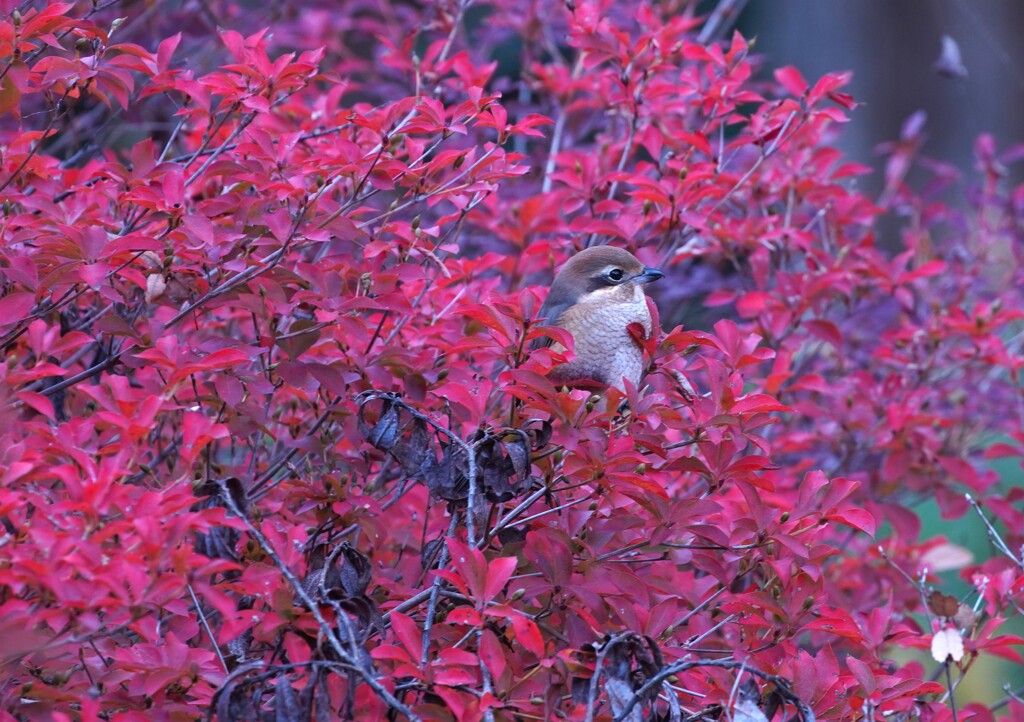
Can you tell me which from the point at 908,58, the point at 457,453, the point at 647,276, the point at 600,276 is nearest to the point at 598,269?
the point at 600,276

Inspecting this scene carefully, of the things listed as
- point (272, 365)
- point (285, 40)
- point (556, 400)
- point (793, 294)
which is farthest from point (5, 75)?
point (285, 40)

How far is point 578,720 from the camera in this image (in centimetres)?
248

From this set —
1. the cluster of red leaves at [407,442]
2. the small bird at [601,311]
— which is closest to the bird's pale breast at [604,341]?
the small bird at [601,311]

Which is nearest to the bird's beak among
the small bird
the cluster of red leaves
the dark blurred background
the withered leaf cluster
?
the small bird

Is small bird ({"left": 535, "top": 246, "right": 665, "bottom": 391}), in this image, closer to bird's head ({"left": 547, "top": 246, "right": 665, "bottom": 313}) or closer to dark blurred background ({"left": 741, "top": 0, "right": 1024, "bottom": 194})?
bird's head ({"left": 547, "top": 246, "right": 665, "bottom": 313})

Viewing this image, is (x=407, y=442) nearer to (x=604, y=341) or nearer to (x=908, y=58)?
(x=604, y=341)

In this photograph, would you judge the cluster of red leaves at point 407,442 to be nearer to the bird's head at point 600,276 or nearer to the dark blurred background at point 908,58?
the bird's head at point 600,276

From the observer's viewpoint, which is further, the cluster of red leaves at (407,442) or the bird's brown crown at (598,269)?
the bird's brown crown at (598,269)

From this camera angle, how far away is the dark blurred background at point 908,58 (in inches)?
365

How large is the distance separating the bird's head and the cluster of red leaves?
96 millimetres

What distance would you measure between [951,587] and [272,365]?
5.22 meters

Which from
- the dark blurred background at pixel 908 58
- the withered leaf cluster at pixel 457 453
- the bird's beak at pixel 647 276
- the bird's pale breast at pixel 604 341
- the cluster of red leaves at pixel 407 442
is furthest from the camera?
the dark blurred background at pixel 908 58

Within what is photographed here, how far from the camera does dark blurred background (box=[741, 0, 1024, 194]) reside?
9.28 m

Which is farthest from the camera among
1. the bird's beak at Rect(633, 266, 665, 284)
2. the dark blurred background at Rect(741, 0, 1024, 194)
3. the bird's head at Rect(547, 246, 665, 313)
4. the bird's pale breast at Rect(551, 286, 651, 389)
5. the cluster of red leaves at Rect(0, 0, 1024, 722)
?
the dark blurred background at Rect(741, 0, 1024, 194)
